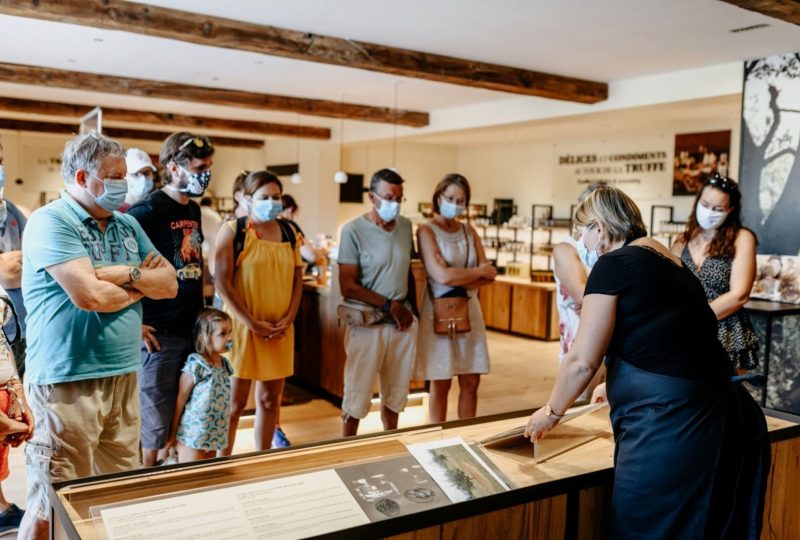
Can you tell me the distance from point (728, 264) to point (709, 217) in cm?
26

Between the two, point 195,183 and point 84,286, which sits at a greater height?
point 195,183

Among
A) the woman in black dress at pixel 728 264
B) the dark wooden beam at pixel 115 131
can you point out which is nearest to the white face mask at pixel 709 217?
the woman in black dress at pixel 728 264

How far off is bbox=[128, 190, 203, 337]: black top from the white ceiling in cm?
233

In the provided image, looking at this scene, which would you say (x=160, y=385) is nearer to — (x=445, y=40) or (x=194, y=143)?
(x=194, y=143)

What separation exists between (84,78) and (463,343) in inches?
232

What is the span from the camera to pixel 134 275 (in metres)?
2.25

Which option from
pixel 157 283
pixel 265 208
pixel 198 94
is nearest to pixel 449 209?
pixel 265 208

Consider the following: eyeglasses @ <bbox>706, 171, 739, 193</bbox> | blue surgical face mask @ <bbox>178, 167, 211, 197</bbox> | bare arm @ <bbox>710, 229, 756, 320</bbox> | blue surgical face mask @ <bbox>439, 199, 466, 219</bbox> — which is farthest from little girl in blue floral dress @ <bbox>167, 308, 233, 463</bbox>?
eyeglasses @ <bbox>706, 171, 739, 193</bbox>

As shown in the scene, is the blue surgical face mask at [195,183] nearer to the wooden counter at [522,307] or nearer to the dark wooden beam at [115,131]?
the wooden counter at [522,307]

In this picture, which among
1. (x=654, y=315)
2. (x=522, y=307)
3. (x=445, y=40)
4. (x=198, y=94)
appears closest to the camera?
(x=654, y=315)

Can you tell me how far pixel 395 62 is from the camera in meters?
5.88

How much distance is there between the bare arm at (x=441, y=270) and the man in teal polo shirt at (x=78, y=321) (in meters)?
1.70

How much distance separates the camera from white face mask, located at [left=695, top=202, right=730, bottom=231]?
3.51 meters

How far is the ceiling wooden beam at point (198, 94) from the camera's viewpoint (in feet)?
24.1
